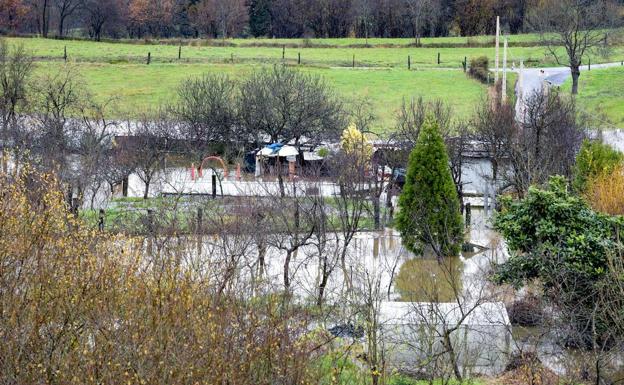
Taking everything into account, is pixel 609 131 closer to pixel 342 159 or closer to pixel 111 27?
pixel 342 159

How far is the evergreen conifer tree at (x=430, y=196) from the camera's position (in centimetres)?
2250

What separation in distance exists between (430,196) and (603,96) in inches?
1098

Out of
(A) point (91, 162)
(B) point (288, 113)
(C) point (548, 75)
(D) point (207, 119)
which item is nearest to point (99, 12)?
(C) point (548, 75)

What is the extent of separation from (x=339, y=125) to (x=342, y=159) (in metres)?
9.99

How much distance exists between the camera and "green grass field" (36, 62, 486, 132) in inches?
1844

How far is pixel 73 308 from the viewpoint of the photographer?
10.6 metres

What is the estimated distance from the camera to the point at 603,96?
47.5 m

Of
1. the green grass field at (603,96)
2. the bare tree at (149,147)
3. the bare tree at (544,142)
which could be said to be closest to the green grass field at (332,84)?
the green grass field at (603,96)

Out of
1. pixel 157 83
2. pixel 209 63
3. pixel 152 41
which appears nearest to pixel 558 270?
pixel 157 83

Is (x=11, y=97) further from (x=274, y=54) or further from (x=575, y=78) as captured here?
(x=575, y=78)

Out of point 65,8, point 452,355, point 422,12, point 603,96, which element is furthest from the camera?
point 422,12

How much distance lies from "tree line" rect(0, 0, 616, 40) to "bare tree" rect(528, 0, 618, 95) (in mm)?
10786

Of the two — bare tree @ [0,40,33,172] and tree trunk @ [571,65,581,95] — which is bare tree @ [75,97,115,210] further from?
tree trunk @ [571,65,581,95]

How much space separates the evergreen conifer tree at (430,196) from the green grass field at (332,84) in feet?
68.6
